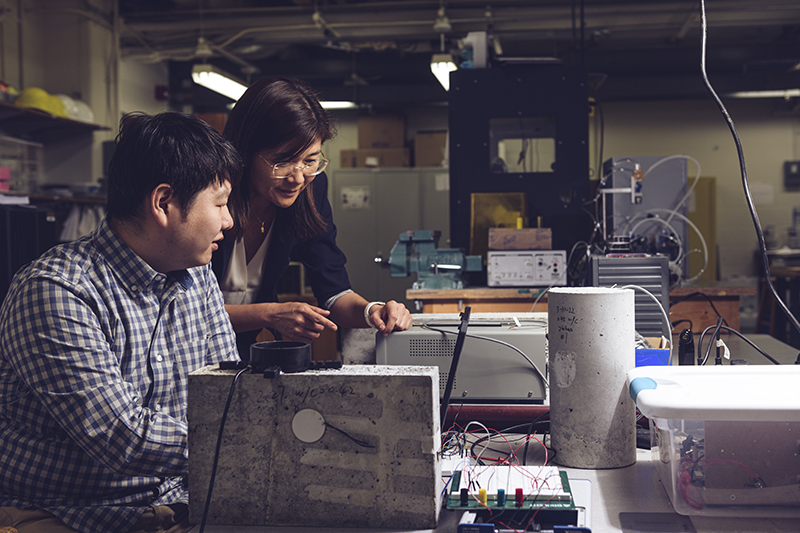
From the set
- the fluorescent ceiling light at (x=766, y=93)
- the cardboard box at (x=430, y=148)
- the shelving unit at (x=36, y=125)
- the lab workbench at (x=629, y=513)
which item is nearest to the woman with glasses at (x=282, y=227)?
the lab workbench at (x=629, y=513)

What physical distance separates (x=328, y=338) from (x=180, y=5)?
3026mm

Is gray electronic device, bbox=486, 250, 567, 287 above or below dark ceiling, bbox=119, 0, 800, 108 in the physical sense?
below

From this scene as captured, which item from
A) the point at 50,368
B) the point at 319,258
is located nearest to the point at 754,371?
the point at 50,368

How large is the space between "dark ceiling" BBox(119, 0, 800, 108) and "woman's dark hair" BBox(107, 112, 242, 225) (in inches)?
105

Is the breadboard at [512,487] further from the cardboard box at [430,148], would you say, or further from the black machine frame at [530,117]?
the cardboard box at [430,148]

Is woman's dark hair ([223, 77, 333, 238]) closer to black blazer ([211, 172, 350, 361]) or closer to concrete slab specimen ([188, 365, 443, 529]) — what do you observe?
black blazer ([211, 172, 350, 361])

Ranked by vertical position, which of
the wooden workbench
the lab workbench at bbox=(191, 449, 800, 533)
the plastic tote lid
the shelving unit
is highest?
the shelving unit

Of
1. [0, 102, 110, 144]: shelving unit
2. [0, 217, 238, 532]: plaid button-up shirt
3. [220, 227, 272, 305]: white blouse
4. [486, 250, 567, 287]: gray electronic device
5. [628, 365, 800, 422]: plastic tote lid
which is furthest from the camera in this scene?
[0, 102, 110, 144]: shelving unit

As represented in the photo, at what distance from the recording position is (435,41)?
19.0ft

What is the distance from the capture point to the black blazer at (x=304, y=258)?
158 cm

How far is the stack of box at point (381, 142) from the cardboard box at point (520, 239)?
326 centimetres

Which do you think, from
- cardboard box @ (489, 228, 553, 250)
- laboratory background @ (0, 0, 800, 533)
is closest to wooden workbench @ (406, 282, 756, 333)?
laboratory background @ (0, 0, 800, 533)

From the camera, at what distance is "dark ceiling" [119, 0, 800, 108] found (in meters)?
4.58

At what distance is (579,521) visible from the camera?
2.40ft
